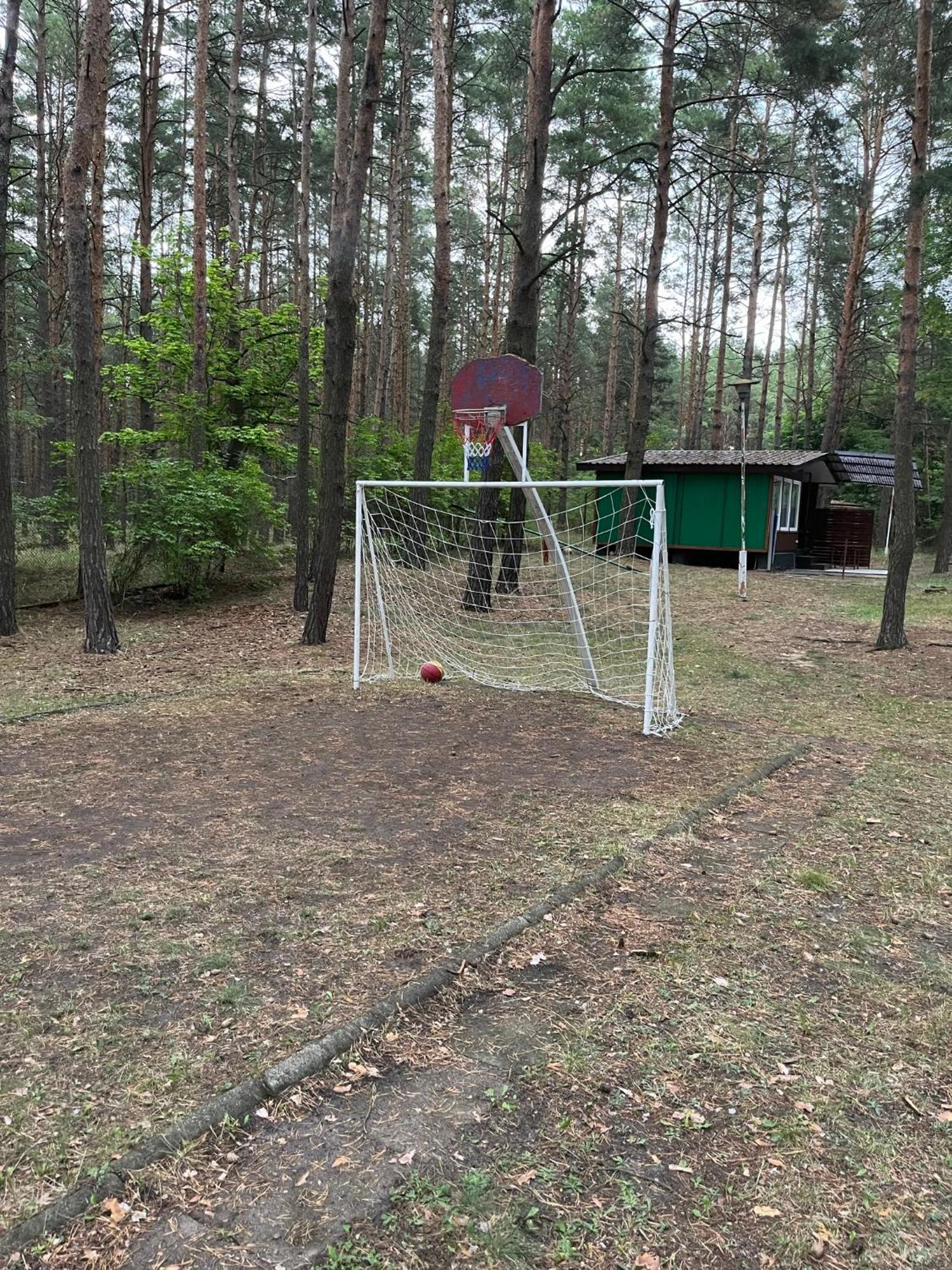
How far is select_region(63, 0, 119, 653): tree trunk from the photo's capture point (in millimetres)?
7422

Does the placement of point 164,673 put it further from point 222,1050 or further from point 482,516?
point 222,1050

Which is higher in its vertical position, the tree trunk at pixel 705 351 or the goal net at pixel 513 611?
the tree trunk at pixel 705 351

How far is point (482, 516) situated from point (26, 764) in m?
6.78

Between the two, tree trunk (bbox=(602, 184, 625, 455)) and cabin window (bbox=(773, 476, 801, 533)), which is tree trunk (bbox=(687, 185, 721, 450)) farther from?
cabin window (bbox=(773, 476, 801, 533))

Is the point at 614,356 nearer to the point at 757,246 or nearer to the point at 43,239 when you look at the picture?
the point at 757,246

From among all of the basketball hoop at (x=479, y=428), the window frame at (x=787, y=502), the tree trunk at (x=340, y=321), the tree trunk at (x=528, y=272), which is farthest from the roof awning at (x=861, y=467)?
the basketball hoop at (x=479, y=428)

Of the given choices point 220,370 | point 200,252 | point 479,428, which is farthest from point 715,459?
point 479,428

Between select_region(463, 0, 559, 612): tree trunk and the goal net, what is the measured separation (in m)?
0.05

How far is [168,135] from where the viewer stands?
757 inches

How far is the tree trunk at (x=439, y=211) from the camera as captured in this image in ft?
38.1

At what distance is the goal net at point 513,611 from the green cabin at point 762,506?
546cm

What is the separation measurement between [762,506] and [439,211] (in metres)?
9.69

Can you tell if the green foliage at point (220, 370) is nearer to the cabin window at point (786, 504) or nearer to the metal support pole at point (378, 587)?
the metal support pole at point (378, 587)

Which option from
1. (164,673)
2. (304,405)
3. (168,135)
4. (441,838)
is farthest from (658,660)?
(168,135)
